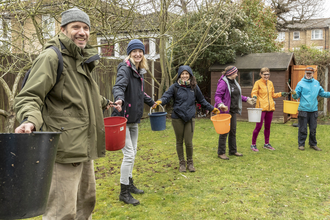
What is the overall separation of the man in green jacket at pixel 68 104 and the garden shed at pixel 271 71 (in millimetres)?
9752

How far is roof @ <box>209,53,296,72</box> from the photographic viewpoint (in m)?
10.7

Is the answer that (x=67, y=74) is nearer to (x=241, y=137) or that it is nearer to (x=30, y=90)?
(x=30, y=90)

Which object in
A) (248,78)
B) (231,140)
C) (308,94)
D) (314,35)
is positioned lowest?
(231,140)

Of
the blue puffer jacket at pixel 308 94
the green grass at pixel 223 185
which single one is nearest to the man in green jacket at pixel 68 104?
the green grass at pixel 223 185

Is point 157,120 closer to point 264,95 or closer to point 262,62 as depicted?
point 264,95

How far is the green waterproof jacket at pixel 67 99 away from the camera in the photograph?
1.92 m

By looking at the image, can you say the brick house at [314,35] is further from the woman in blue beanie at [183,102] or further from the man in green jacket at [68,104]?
the man in green jacket at [68,104]

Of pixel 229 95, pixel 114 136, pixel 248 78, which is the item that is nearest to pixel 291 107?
pixel 229 95

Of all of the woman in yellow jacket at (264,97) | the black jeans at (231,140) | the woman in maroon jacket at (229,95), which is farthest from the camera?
the woman in yellow jacket at (264,97)

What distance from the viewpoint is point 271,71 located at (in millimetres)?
10828

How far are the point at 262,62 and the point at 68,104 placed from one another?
1040 cm

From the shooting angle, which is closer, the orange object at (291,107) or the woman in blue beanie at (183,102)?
the woman in blue beanie at (183,102)

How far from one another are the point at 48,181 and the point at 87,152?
1.38 ft

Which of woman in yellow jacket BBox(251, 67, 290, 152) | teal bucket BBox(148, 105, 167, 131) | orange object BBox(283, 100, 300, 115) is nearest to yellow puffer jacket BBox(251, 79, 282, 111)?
woman in yellow jacket BBox(251, 67, 290, 152)
